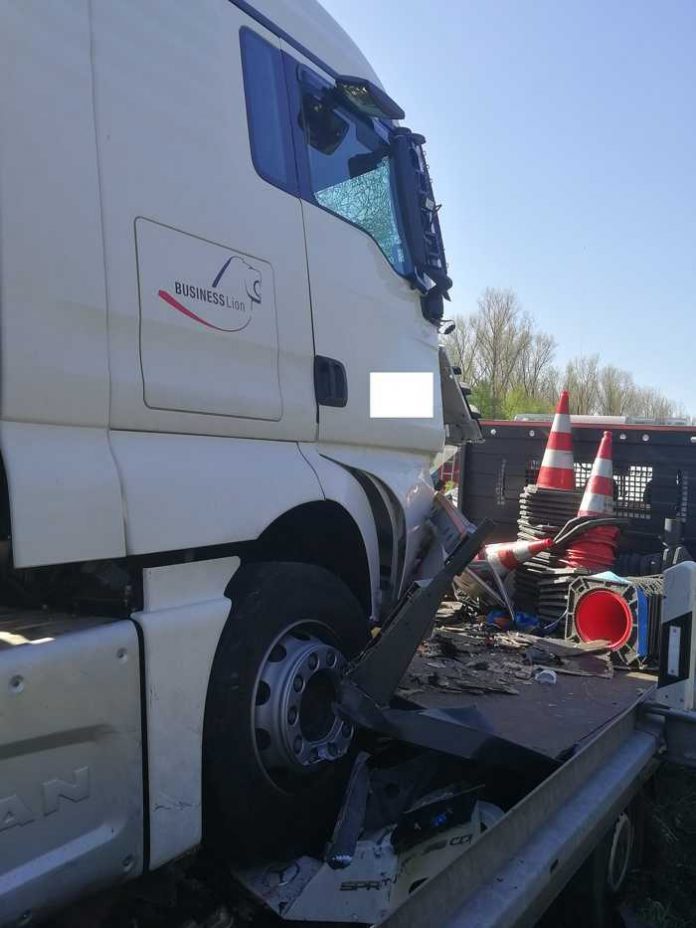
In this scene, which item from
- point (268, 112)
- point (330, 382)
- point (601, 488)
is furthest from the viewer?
point (601, 488)

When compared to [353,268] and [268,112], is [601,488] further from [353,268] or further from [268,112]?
[268,112]

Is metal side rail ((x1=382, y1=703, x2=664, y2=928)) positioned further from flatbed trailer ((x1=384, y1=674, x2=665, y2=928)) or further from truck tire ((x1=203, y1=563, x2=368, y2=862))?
truck tire ((x1=203, y1=563, x2=368, y2=862))

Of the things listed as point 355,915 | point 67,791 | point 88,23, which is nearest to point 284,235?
point 88,23

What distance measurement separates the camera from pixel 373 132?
3291mm

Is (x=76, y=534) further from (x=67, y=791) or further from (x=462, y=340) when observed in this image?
(x=462, y=340)

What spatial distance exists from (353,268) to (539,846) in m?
2.11

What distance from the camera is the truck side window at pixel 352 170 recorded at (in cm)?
291

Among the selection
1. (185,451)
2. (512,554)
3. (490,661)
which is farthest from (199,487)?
(512,554)

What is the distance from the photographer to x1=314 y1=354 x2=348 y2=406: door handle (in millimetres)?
2744

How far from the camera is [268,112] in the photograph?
2.66 meters

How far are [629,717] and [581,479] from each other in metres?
4.08

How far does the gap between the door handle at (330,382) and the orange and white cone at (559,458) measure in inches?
154

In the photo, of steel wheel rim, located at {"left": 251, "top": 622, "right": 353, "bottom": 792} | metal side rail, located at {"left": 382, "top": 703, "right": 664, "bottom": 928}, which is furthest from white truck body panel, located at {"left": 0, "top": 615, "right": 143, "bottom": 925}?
metal side rail, located at {"left": 382, "top": 703, "right": 664, "bottom": 928}

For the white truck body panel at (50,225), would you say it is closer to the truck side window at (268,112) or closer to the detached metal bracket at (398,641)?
the truck side window at (268,112)
